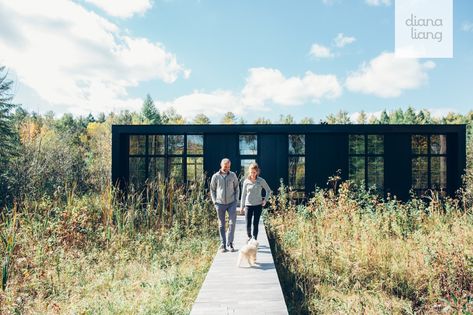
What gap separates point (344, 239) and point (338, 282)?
1.44 metres

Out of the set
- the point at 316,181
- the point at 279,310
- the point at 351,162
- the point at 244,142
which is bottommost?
the point at 279,310

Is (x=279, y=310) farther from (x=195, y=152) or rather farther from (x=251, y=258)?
(x=195, y=152)

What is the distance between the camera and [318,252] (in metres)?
5.36

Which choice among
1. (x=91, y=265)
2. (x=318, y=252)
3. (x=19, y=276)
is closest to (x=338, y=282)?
(x=318, y=252)

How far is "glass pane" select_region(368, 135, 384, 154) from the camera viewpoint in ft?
34.4

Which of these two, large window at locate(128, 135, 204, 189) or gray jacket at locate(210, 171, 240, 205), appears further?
large window at locate(128, 135, 204, 189)

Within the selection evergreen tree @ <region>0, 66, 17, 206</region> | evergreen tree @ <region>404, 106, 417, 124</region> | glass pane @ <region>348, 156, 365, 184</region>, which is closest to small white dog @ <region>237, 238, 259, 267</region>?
glass pane @ <region>348, 156, 365, 184</region>

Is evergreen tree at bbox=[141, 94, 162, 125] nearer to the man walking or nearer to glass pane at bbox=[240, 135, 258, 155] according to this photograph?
glass pane at bbox=[240, 135, 258, 155]

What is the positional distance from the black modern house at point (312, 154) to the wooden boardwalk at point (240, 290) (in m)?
5.63

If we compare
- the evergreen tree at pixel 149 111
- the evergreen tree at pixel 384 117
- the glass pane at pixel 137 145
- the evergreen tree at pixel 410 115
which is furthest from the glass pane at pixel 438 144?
the evergreen tree at pixel 384 117

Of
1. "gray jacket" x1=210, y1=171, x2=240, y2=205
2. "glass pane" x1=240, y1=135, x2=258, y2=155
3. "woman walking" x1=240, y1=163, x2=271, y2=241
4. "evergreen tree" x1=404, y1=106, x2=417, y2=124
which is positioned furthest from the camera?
"evergreen tree" x1=404, y1=106, x2=417, y2=124

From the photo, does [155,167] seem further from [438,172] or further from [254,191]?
[438,172]

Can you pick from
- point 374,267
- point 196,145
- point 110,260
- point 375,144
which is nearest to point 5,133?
point 196,145

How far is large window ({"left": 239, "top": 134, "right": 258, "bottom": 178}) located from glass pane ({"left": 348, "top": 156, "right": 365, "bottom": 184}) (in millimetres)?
3316
